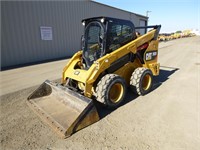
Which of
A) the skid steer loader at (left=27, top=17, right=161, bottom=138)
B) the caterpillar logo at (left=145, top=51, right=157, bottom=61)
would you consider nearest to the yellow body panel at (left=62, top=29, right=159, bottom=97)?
the skid steer loader at (left=27, top=17, right=161, bottom=138)

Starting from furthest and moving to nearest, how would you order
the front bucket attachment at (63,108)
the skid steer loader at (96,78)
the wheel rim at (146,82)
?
the wheel rim at (146,82)
the skid steer loader at (96,78)
the front bucket attachment at (63,108)

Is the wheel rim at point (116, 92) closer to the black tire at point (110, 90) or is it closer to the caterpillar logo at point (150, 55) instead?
the black tire at point (110, 90)

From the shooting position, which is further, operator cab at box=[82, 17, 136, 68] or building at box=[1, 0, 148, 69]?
building at box=[1, 0, 148, 69]

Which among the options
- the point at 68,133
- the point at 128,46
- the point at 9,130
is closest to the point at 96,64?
the point at 128,46

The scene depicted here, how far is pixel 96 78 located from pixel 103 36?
3.75 ft

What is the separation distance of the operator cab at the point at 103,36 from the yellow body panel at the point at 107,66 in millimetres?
250

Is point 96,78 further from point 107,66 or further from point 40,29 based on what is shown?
point 40,29

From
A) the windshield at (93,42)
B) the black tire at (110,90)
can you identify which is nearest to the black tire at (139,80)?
the black tire at (110,90)

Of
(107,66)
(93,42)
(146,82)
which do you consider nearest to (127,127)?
(107,66)

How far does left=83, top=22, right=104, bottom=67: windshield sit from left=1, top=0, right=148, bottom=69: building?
7524 millimetres

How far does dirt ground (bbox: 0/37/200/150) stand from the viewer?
2.93 m

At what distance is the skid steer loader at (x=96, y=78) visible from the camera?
11.6ft

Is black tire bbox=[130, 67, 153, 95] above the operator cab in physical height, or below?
below

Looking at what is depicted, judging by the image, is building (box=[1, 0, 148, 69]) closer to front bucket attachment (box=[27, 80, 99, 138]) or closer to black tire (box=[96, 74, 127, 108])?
front bucket attachment (box=[27, 80, 99, 138])
